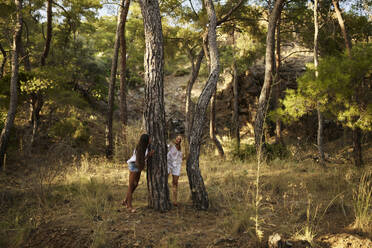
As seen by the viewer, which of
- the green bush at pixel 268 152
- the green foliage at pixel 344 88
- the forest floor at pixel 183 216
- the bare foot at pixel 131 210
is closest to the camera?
the forest floor at pixel 183 216

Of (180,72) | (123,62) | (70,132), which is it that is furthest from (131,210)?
(180,72)

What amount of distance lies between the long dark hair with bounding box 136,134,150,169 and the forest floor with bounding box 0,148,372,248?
963 mm

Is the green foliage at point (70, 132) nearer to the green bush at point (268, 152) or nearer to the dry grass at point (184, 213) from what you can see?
the dry grass at point (184, 213)

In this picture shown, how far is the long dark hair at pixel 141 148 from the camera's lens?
459 centimetres

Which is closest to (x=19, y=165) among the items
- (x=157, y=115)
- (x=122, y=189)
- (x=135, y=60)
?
(x=122, y=189)

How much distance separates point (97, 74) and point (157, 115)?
42.8 ft

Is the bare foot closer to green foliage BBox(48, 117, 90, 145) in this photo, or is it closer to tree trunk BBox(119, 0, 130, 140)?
tree trunk BBox(119, 0, 130, 140)

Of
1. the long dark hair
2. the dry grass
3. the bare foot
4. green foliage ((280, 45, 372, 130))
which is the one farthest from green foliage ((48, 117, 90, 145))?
green foliage ((280, 45, 372, 130))

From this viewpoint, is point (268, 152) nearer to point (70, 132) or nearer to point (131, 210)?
point (131, 210)

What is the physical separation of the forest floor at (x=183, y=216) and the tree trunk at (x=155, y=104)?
21.2 inches

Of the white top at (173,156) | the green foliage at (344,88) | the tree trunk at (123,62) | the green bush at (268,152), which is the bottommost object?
the green bush at (268,152)

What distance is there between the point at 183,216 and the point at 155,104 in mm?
2155

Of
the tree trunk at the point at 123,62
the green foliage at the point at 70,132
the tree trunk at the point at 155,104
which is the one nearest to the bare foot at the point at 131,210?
the tree trunk at the point at 155,104

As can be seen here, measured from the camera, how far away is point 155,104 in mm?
4762
